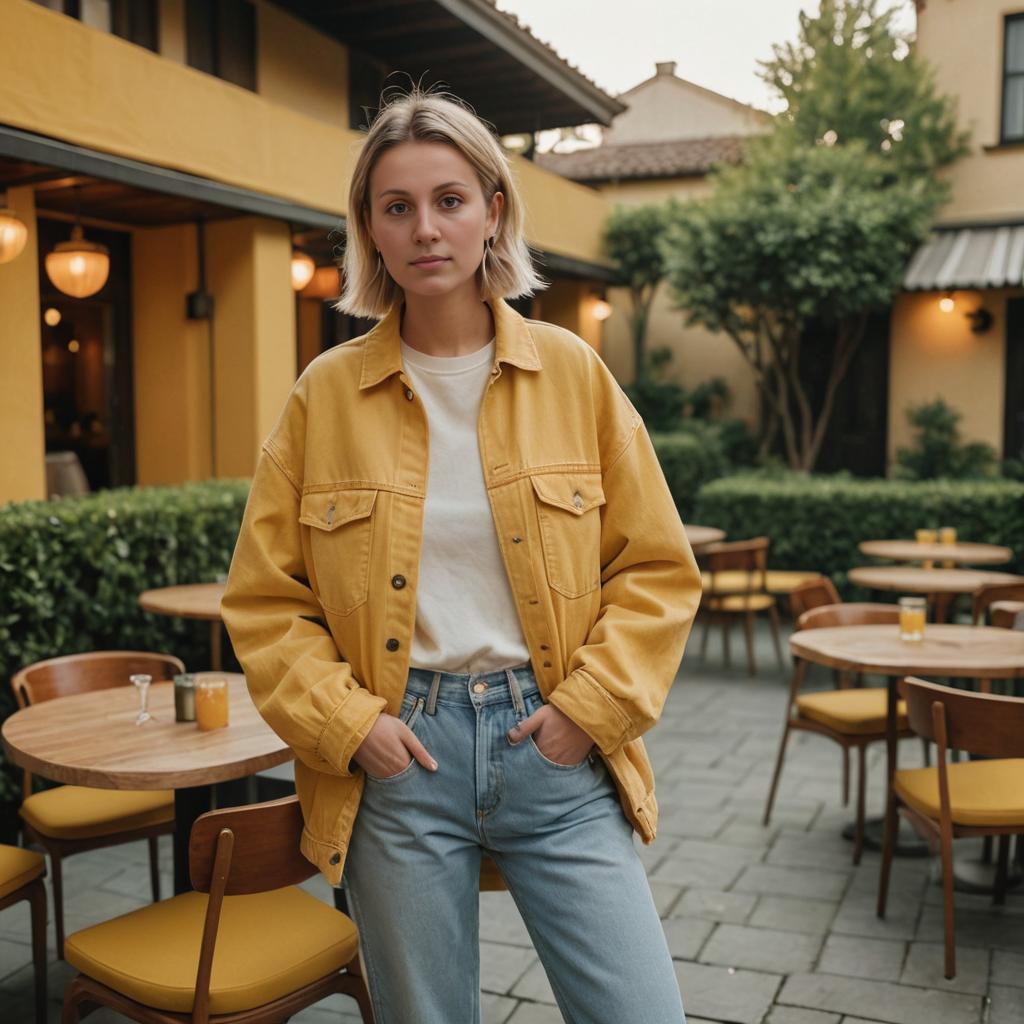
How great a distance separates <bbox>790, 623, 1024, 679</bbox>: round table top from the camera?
398cm

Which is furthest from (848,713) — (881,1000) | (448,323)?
(448,323)

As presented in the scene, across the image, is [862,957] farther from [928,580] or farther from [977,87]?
[977,87]

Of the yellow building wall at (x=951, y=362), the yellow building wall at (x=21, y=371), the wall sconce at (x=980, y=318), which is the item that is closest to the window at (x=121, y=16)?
the yellow building wall at (x=21, y=371)

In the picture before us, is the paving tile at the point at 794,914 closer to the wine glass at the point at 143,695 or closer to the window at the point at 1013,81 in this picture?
the wine glass at the point at 143,695

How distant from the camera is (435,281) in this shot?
1.78 meters

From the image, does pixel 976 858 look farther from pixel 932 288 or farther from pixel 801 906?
pixel 932 288

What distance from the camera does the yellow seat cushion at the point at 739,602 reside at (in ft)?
27.0

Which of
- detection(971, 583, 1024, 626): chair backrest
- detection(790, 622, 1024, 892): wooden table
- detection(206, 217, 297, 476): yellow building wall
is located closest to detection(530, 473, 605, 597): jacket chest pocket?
detection(790, 622, 1024, 892): wooden table

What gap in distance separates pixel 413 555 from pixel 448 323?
407 millimetres

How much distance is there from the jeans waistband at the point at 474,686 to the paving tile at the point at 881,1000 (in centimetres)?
216

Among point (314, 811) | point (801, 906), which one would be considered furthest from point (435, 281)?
point (801, 906)

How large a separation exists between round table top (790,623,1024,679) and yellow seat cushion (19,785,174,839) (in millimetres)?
2400

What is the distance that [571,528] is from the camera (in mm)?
1815

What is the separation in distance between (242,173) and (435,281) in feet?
24.9
